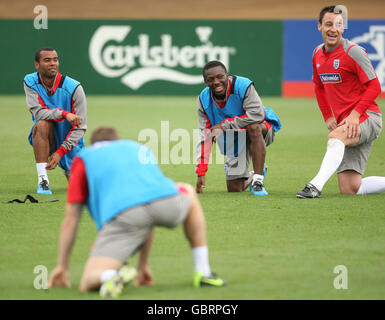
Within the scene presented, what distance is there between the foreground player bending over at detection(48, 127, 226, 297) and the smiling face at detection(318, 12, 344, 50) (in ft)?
13.3

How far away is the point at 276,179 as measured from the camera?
9.99 metres

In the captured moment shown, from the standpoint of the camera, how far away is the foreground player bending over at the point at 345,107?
324 inches

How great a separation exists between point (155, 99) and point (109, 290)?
19.4 m

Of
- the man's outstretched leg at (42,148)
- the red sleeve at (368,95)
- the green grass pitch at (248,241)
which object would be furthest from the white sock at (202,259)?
the man's outstretched leg at (42,148)

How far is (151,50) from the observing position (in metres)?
24.5

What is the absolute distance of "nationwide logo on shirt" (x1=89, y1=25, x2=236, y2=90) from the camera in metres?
24.4

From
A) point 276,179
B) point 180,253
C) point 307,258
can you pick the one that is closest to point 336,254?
point 307,258

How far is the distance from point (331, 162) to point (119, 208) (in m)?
3.92

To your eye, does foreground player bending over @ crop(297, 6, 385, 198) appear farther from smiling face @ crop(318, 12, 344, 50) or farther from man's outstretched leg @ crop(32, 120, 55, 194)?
man's outstretched leg @ crop(32, 120, 55, 194)

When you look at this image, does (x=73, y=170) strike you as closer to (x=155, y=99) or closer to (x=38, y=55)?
(x=38, y=55)

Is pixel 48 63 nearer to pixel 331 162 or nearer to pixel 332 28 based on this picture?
pixel 332 28

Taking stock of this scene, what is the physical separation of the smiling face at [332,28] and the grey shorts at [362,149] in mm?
867

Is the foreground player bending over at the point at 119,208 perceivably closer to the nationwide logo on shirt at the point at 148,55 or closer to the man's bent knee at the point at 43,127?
the man's bent knee at the point at 43,127
